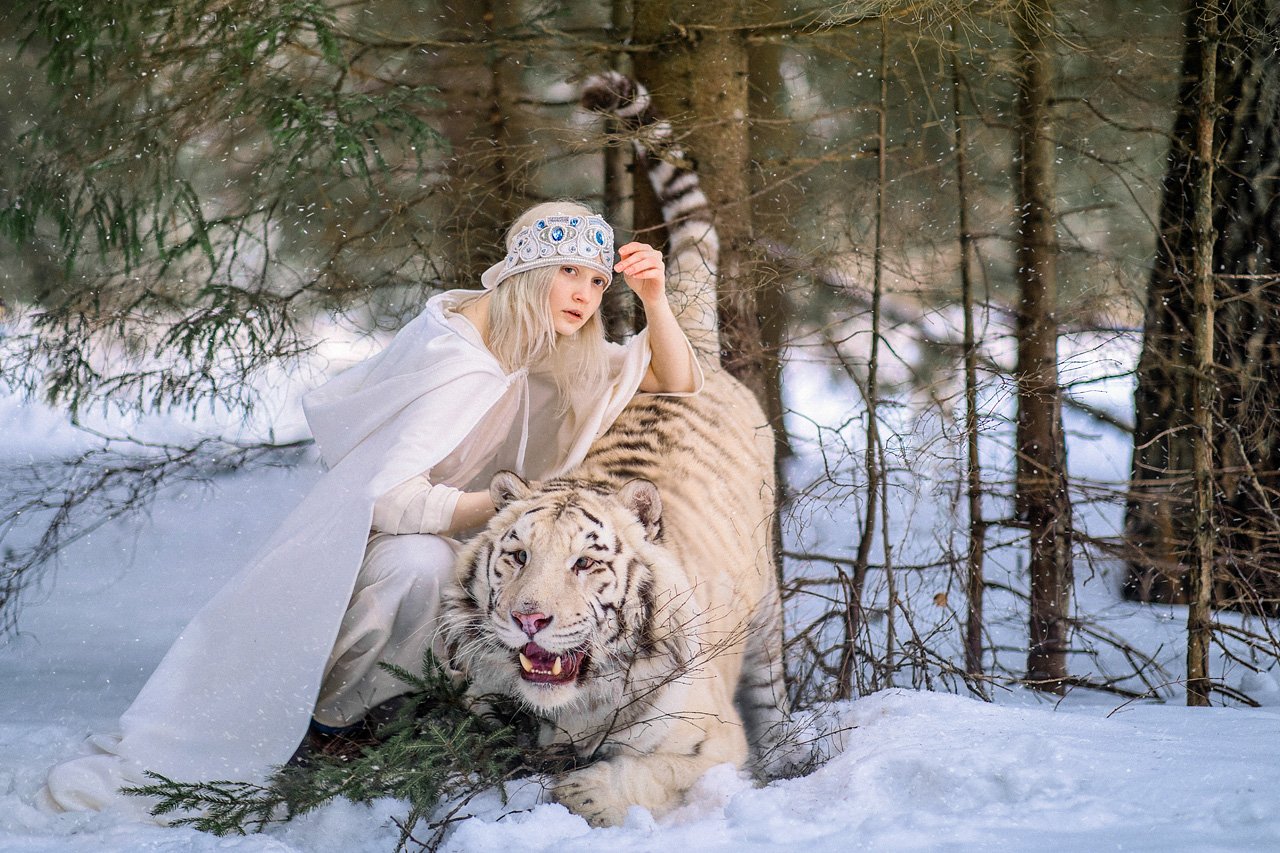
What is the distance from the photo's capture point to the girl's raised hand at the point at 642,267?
330 centimetres

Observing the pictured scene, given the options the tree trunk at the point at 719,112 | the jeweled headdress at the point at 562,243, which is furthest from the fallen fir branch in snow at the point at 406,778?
the tree trunk at the point at 719,112

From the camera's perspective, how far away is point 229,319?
469 cm

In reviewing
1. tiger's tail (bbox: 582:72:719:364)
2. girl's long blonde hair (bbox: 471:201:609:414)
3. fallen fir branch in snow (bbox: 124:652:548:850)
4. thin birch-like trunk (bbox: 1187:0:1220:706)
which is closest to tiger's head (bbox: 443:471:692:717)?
fallen fir branch in snow (bbox: 124:652:548:850)

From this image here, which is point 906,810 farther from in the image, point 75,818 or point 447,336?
point 75,818

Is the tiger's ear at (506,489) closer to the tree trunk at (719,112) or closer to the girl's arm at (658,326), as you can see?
the girl's arm at (658,326)

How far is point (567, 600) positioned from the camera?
9.09ft

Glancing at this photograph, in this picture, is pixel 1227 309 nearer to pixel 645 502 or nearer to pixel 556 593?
pixel 645 502

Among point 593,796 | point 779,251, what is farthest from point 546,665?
point 779,251

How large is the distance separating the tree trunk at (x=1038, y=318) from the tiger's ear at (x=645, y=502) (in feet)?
7.11

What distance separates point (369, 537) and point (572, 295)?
99 cm

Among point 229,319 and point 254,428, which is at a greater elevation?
point 229,319

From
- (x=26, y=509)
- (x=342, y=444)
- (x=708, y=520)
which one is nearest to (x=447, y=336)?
(x=342, y=444)

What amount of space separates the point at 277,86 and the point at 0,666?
9.98 ft

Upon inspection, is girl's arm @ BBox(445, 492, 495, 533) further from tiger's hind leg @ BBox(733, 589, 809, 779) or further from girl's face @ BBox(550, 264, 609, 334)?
tiger's hind leg @ BBox(733, 589, 809, 779)
